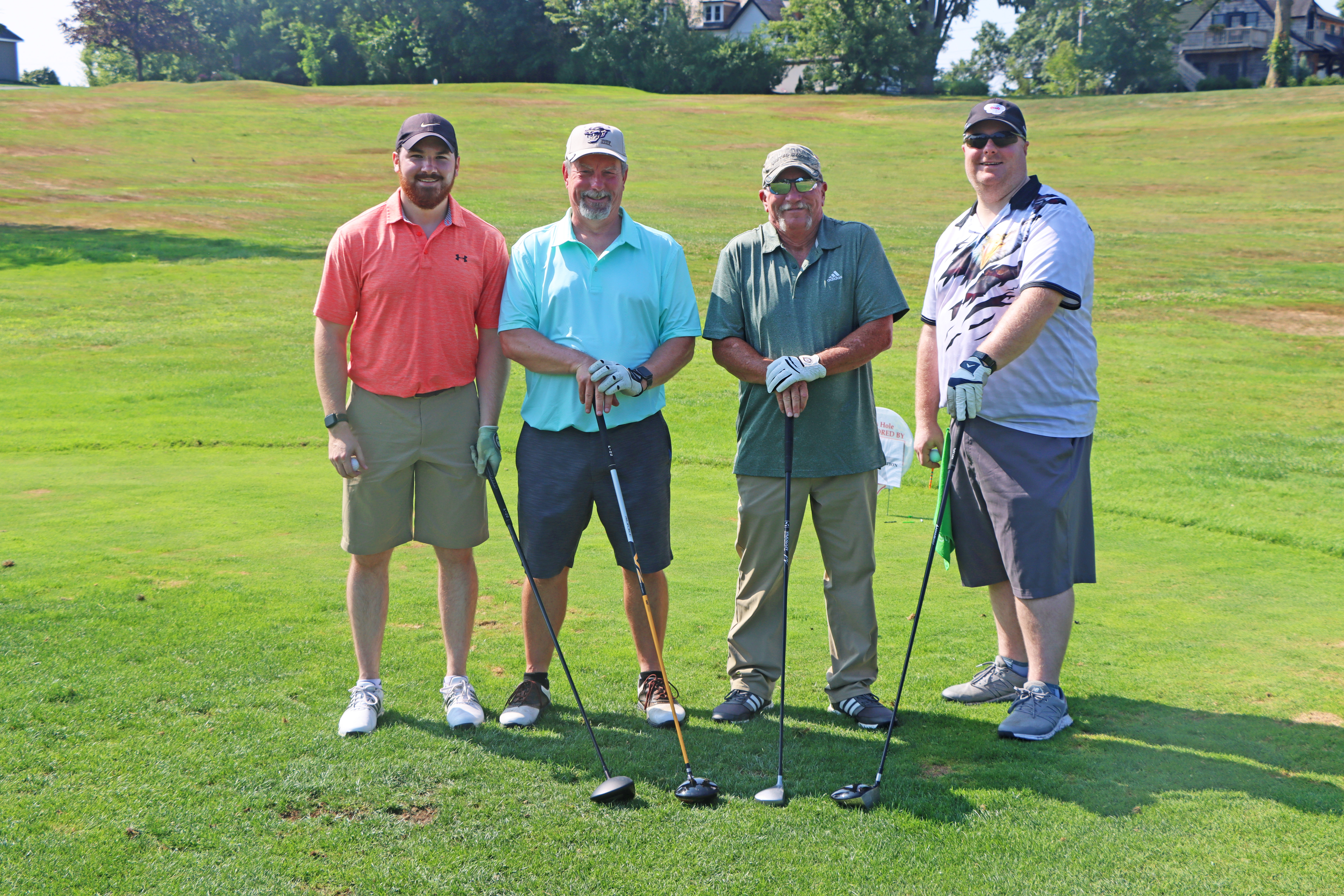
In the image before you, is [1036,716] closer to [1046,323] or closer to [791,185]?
[1046,323]

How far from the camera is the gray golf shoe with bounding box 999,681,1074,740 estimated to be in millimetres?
4074

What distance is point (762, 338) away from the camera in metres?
4.46

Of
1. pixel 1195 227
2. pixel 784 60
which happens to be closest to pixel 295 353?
pixel 1195 227

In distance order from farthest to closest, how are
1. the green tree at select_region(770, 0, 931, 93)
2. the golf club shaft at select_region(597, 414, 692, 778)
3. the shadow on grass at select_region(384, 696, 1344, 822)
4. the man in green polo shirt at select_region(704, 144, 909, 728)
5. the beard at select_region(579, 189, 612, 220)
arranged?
1. the green tree at select_region(770, 0, 931, 93)
2. the man in green polo shirt at select_region(704, 144, 909, 728)
3. the beard at select_region(579, 189, 612, 220)
4. the golf club shaft at select_region(597, 414, 692, 778)
5. the shadow on grass at select_region(384, 696, 1344, 822)

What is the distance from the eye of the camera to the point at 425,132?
4.22 m

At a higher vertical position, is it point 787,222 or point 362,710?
point 787,222

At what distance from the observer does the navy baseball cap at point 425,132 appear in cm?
420

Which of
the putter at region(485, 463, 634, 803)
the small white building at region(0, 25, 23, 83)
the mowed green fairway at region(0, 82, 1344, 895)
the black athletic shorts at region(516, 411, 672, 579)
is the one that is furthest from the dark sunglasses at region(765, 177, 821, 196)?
the small white building at region(0, 25, 23, 83)

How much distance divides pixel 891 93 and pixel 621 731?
63.6 m

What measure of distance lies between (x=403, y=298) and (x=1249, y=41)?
77538mm

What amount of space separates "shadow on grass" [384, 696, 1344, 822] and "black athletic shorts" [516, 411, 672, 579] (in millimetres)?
658

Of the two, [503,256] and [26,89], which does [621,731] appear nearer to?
[503,256]

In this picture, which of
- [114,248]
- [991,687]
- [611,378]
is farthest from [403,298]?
[114,248]

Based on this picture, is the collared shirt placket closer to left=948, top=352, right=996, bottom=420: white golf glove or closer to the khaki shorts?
the khaki shorts
